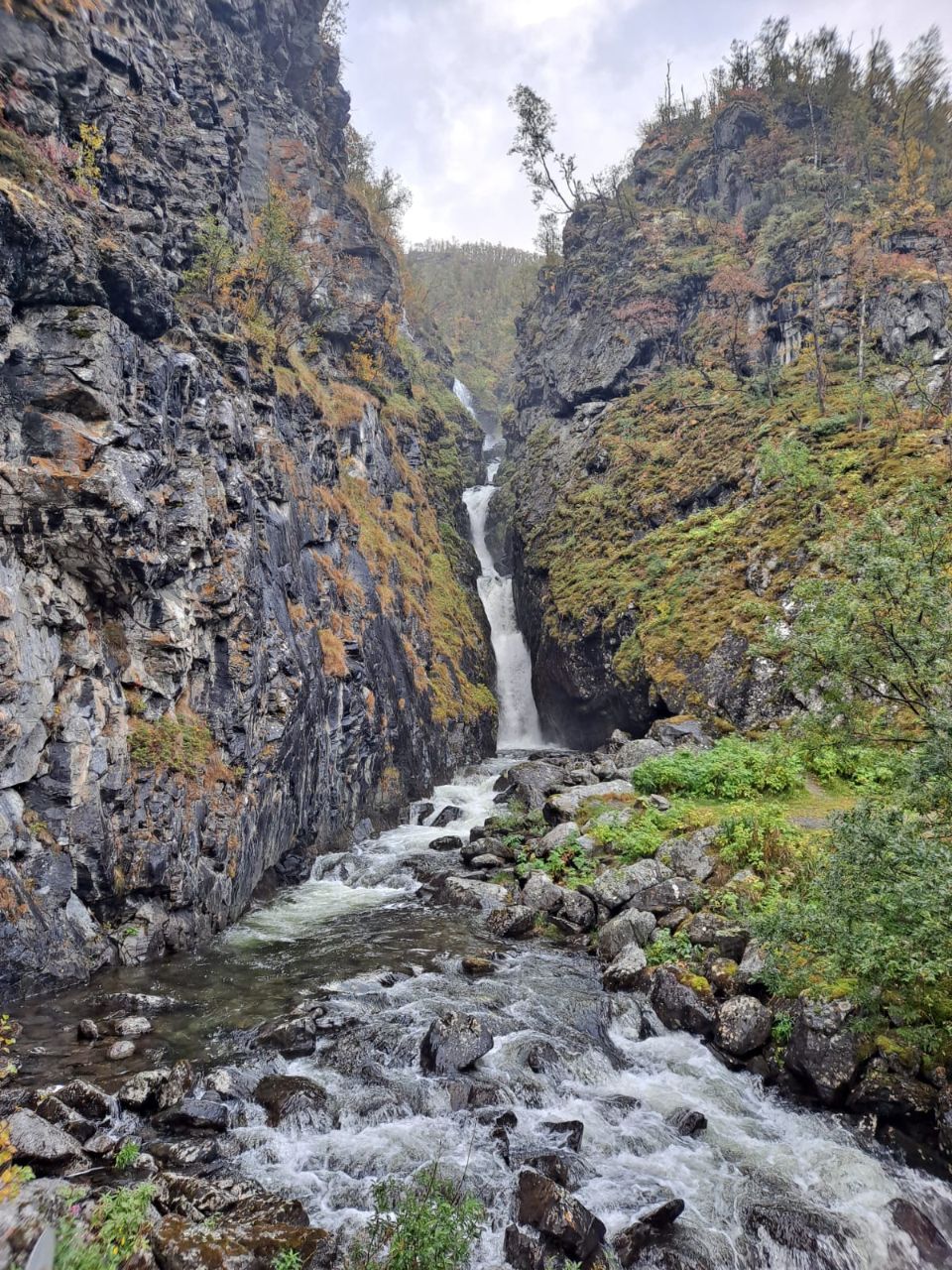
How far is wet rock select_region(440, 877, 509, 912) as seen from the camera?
15.8 metres

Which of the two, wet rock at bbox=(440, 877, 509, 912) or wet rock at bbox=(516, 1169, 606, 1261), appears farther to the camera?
wet rock at bbox=(440, 877, 509, 912)

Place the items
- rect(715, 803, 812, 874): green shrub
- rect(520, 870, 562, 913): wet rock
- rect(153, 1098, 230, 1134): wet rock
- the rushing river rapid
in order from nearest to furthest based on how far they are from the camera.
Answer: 1. the rushing river rapid
2. rect(153, 1098, 230, 1134): wet rock
3. rect(715, 803, 812, 874): green shrub
4. rect(520, 870, 562, 913): wet rock

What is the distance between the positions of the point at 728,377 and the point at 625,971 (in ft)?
127

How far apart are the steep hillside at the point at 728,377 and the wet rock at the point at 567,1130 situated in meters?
12.8

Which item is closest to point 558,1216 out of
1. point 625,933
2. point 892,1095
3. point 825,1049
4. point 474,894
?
point 825,1049

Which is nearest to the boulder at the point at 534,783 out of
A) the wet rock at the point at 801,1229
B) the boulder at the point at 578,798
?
the boulder at the point at 578,798

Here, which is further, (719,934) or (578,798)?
(578,798)

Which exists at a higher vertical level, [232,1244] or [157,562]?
[157,562]

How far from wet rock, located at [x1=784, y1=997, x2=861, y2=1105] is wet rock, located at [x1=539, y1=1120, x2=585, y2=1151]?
3.02m

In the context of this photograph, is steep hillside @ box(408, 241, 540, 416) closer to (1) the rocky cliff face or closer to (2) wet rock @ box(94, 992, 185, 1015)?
(1) the rocky cliff face

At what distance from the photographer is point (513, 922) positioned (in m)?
14.1

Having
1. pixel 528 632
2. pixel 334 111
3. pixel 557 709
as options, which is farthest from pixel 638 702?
pixel 334 111

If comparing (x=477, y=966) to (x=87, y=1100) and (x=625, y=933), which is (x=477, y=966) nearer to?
(x=625, y=933)

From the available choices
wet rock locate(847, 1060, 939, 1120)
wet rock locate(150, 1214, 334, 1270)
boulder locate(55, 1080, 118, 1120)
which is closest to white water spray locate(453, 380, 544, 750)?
wet rock locate(847, 1060, 939, 1120)
